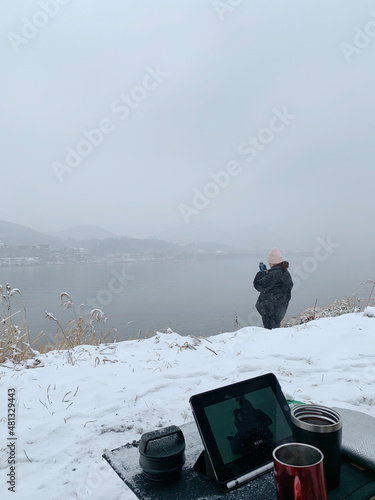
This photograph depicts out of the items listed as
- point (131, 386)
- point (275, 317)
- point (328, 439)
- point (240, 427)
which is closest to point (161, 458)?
point (240, 427)

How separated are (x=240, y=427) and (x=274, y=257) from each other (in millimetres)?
5659

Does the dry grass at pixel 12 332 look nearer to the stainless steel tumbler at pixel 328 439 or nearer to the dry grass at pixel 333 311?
the stainless steel tumbler at pixel 328 439

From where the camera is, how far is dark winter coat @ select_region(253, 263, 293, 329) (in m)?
6.57

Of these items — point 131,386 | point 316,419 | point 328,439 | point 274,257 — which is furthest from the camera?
point 274,257

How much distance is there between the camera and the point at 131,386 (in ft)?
10.5

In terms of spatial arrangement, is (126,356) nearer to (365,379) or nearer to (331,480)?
(365,379)

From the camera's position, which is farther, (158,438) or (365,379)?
(365,379)

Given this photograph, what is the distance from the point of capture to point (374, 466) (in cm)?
125

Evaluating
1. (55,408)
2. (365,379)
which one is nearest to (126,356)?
(55,408)

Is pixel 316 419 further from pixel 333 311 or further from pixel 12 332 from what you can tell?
pixel 333 311

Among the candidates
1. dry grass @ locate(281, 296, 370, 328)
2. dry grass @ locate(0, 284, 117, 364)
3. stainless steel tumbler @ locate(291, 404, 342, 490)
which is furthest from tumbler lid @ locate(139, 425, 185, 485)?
dry grass @ locate(281, 296, 370, 328)

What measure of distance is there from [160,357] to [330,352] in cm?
218

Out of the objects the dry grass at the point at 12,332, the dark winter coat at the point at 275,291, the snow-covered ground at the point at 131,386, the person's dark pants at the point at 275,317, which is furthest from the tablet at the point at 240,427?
the person's dark pants at the point at 275,317

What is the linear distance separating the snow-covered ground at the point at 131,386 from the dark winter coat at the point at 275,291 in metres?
1.30
